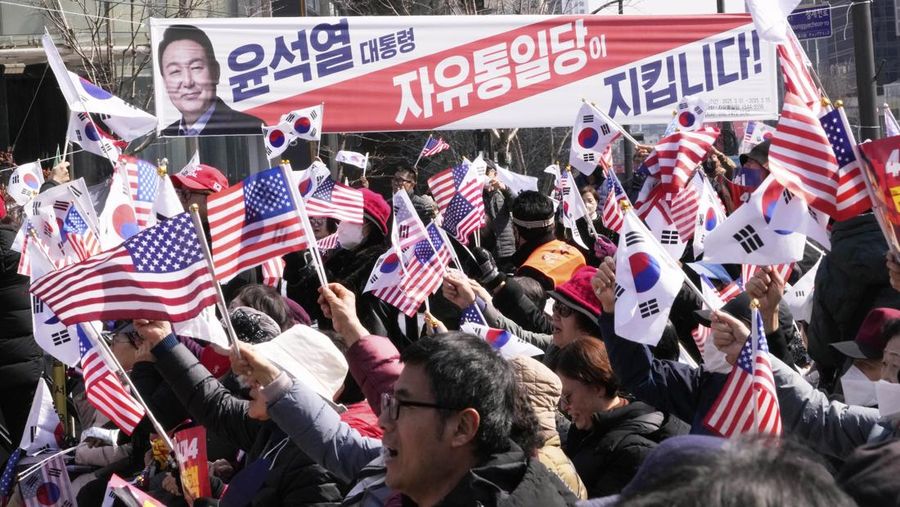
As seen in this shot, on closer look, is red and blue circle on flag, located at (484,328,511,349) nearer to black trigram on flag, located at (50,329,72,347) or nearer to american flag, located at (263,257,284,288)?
black trigram on flag, located at (50,329,72,347)

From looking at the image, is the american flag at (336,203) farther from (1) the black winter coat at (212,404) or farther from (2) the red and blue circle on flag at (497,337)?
(1) the black winter coat at (212,404)

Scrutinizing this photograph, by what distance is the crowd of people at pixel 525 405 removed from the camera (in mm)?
1966

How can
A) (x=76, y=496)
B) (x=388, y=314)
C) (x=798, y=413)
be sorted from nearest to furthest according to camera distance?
1. (x=798, y=413)
2. (x=76, y=496)
3. (x=388, y=314)

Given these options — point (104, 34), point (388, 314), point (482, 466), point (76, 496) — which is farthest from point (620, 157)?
point (482, 466)

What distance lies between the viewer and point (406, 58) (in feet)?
39.1

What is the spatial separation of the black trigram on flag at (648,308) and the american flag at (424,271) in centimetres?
235

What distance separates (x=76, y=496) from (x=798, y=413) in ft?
11.7

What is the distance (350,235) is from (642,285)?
4.24 metres

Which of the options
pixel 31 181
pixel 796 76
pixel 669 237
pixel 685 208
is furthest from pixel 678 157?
pixel 31 181

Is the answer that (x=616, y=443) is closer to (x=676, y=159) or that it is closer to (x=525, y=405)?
(x=525, y=405)

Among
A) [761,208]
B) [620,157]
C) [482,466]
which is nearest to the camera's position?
[482,466]

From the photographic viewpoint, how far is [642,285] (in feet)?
15.5

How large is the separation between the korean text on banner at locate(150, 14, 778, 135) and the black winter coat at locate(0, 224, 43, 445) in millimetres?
3144

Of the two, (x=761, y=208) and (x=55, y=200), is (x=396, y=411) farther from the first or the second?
(x=55, y=200)
